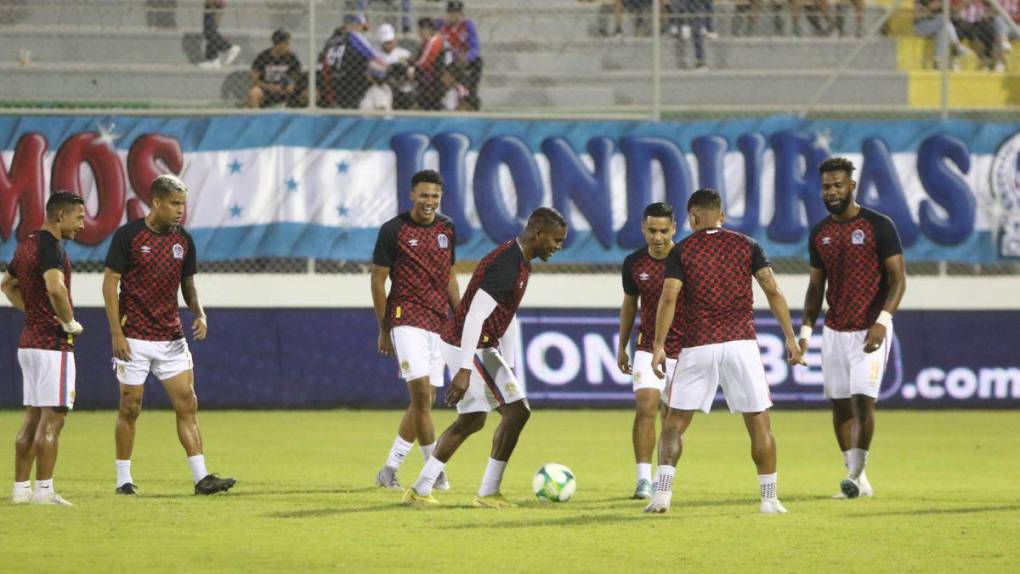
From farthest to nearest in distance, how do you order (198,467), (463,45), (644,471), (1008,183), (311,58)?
(1008,183), (463,45), (311,58), (644,471), (198,467)

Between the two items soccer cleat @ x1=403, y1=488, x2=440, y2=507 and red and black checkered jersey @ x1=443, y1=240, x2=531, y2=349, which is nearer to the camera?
red and black checkered jersey @ x1=443, y1=240, x2=531, y2=349

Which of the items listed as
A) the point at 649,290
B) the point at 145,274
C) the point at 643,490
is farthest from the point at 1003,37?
the point at 145,274

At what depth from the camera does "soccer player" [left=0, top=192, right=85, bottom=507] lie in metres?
11.8

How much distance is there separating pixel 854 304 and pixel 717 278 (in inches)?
82.2

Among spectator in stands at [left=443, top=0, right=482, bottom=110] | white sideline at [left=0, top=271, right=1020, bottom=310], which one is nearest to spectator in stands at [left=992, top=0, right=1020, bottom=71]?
white sideline at [left=0, top=271, right=1020, bottom=310]

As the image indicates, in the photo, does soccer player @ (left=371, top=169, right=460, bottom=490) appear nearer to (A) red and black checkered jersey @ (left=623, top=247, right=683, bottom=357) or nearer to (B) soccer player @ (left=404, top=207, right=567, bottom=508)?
(B) soccer player @ (left=404, top=207, right=567, bottom=508)

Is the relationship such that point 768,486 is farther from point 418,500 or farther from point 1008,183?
point 1008,183

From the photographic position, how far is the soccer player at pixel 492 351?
38.0 ft

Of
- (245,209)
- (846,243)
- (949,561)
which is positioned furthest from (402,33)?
(949,561)

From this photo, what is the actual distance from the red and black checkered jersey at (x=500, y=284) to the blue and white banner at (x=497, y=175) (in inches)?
398

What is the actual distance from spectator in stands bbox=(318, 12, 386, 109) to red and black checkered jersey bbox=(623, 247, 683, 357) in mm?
9693

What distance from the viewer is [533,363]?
2178 centimetres

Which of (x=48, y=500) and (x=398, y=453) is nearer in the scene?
(x=48, y=500)

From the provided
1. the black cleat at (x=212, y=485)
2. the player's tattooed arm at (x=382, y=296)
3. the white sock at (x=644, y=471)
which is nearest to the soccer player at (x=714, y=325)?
the white sock at (x=644, y=471)
